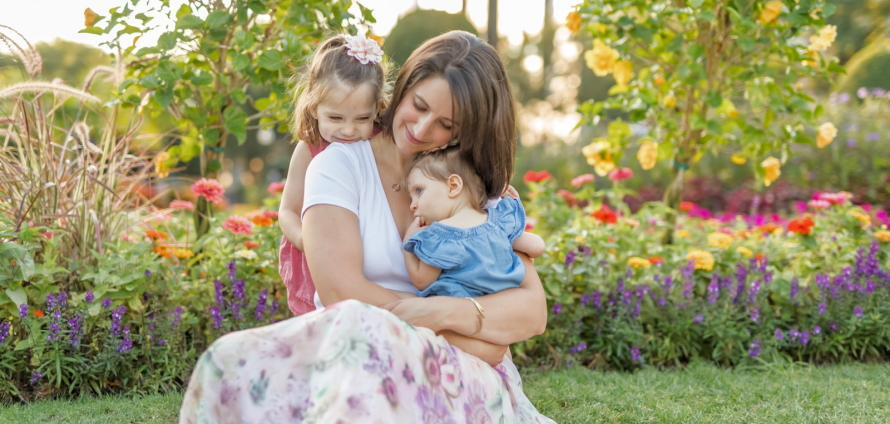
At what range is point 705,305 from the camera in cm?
292

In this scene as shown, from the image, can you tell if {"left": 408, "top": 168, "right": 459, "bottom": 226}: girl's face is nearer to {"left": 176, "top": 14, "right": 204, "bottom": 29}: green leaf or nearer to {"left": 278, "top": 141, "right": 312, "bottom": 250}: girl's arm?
{"left": 278, "top": 141, "right": 312, "bottom": 250}: girl's arm

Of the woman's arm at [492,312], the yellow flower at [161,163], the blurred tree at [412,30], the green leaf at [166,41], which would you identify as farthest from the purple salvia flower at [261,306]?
the blurred tree at [412,30]

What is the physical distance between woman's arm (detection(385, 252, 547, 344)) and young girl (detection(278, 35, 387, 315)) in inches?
17.2

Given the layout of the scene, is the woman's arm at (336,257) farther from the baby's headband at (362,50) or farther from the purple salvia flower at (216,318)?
the purple salvia flower at (216,318)

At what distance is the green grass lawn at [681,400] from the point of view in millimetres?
2238

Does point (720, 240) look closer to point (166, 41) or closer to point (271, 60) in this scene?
point (271, 60)

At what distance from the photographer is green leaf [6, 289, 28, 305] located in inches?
90.7

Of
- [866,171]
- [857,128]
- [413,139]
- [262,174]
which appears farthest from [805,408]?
[262,174]

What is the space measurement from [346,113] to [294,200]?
0.94 feet

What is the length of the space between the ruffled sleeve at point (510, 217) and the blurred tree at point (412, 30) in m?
6.19

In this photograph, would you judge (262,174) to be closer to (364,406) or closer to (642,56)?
(642,56)

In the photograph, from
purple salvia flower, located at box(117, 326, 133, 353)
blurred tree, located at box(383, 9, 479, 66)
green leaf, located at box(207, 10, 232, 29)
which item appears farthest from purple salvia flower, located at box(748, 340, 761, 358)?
blurred tree, located at box(383, 9, 479, 66)

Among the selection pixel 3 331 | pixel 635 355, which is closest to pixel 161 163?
pixel 3 331

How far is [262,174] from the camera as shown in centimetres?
2098
